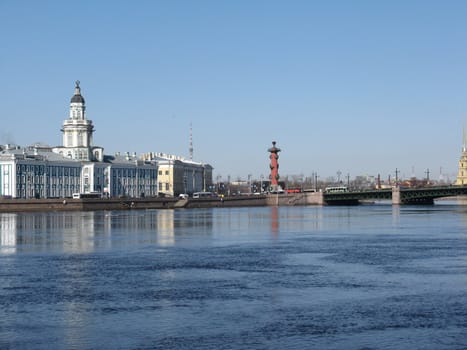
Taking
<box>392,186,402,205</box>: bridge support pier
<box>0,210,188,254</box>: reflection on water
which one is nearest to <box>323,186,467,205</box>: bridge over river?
<box>392,186,402,205</box>: bridge support pier

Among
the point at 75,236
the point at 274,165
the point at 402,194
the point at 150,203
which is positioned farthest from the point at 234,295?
the point at 274,165

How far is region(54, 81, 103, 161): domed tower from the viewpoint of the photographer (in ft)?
328

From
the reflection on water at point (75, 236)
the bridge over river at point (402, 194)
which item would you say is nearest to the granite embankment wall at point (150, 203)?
the bridge over river at point (402, 194)

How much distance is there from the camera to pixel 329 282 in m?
23.3

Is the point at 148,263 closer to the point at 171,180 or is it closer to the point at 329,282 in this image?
the point at 329,282

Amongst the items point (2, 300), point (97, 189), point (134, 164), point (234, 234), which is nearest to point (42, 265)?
point (2, 300)

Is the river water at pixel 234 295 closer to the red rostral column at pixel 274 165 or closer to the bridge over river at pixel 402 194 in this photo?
the bridge over river at pixel 402 194

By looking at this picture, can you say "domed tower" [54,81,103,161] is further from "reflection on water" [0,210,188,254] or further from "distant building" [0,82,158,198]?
Result: "reflection on water" [0,210,188,254]

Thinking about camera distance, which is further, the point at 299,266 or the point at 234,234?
the point at 234,234

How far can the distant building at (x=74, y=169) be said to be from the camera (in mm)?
87750

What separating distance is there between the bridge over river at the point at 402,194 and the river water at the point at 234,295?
188 feet

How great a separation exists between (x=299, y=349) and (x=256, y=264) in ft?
42.3

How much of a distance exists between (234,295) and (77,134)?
3200 inches

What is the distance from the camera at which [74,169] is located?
97.1 metres
